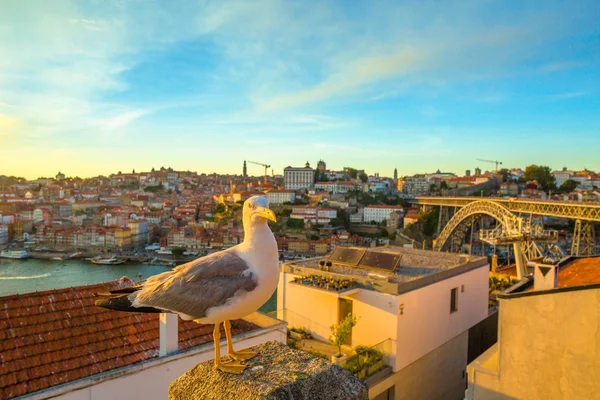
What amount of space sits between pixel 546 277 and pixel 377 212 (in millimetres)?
60003

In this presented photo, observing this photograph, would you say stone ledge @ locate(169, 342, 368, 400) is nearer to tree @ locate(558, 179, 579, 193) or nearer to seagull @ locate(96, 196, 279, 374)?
seagull @ locate(96, 196, 279, 374)

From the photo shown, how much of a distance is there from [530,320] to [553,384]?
695mm

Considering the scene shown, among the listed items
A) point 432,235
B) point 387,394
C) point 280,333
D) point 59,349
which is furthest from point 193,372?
point 432,235

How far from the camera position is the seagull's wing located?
1.68m

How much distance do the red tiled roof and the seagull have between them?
260 cm

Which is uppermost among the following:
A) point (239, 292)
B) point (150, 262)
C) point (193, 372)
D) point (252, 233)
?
point (252, 233)

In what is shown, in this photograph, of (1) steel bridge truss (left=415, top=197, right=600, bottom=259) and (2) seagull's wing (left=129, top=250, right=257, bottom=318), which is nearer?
(2) seagull's wing (left=129, top=250, right=257, bottom=318)

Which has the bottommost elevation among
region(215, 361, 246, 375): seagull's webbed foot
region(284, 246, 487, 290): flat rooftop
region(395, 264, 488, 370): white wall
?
region(395, 264, 488, 370): white wall

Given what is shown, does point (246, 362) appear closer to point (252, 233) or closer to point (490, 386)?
point (252, 233)

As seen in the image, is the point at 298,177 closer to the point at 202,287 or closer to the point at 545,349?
the point at 545,349

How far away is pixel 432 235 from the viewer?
53.4 metres

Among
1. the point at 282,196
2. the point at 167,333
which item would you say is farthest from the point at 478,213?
the point at 282,196

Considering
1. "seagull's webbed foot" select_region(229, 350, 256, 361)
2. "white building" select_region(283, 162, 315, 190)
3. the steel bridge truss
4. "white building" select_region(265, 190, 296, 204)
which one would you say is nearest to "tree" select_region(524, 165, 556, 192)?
the steel bridge truss

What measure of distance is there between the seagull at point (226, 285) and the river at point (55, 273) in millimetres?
31584
